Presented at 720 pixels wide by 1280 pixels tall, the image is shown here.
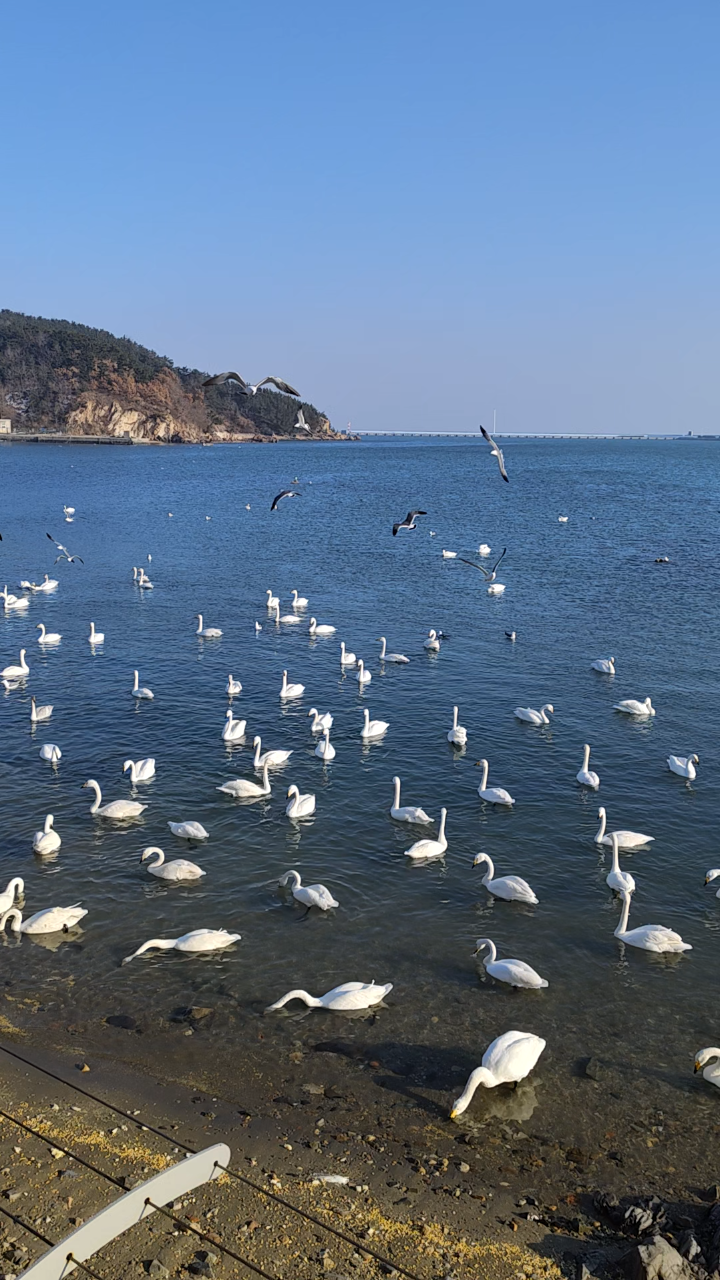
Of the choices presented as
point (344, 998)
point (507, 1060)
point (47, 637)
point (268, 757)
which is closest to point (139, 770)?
point (268, 757)

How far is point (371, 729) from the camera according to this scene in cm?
2556

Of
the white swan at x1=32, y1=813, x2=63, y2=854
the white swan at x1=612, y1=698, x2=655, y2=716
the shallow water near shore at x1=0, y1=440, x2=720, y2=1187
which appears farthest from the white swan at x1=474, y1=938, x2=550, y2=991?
the white swan at x1=612, y1=698, x2=655, y2=716

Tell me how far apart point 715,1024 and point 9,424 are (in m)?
193

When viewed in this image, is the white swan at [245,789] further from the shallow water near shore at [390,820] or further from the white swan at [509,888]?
the white swan at [509,888]

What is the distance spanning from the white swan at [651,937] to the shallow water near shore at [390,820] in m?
0.21

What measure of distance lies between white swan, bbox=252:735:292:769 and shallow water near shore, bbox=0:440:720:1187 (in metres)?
0.59

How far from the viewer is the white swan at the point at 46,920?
52.2 feet

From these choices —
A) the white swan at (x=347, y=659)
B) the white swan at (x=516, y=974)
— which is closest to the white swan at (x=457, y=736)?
the white swan at (x=347, y=659)

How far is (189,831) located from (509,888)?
22.3 ft

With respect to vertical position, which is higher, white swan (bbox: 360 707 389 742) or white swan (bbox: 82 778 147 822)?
white swan (bbox: 360 707 389 742)

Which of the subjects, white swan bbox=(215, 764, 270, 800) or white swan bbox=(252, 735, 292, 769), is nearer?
white swan bbox=(215, 764, 270, 800)

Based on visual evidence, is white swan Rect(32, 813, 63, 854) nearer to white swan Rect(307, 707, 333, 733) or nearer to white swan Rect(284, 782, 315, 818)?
white swan Rect(284, 782, 315, 818)

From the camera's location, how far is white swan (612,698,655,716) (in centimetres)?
2744

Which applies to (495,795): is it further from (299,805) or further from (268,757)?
(268,757)
